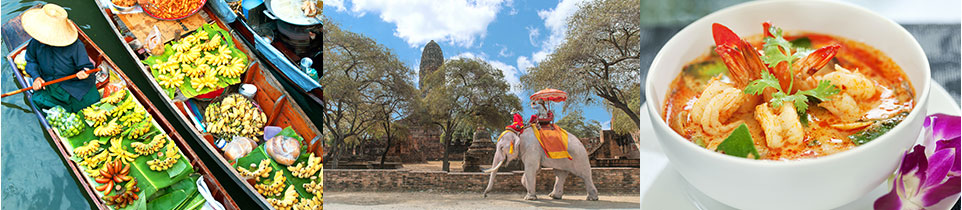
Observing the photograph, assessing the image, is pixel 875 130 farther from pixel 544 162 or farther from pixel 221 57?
pixel 221 57

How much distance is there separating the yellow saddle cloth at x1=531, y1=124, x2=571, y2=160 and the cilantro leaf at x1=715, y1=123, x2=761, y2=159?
185 centimetres

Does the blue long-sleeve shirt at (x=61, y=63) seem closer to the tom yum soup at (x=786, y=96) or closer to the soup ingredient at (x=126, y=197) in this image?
the soup ingredient at (x=126, y=197)

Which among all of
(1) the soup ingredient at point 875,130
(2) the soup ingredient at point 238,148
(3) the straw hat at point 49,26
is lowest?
(2) the soup ingredient at point 238,148

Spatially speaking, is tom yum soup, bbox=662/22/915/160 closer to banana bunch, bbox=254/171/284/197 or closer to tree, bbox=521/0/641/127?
tree, bbox=521/0/641/127

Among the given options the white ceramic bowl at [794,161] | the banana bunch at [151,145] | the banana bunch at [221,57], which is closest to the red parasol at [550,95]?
the white ceramic bowl at [794,161]

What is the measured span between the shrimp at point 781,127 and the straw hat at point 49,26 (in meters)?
3.58

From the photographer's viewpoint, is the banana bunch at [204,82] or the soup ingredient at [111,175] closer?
the soup ingredient at [111,175]

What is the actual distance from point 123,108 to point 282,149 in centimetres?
92

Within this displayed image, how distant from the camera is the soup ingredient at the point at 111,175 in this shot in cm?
322

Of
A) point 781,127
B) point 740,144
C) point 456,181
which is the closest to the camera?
point 740,144

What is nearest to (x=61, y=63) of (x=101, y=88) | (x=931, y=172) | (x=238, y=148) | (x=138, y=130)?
(x=101, y=88)

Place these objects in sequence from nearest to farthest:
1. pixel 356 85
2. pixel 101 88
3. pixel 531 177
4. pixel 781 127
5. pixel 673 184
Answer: pixel 781 127, pixel 673 184, pixel 101 88, pixel 531 177, pixel 356 85

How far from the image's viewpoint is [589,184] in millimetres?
3646

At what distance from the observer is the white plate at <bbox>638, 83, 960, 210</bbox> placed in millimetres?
1933
